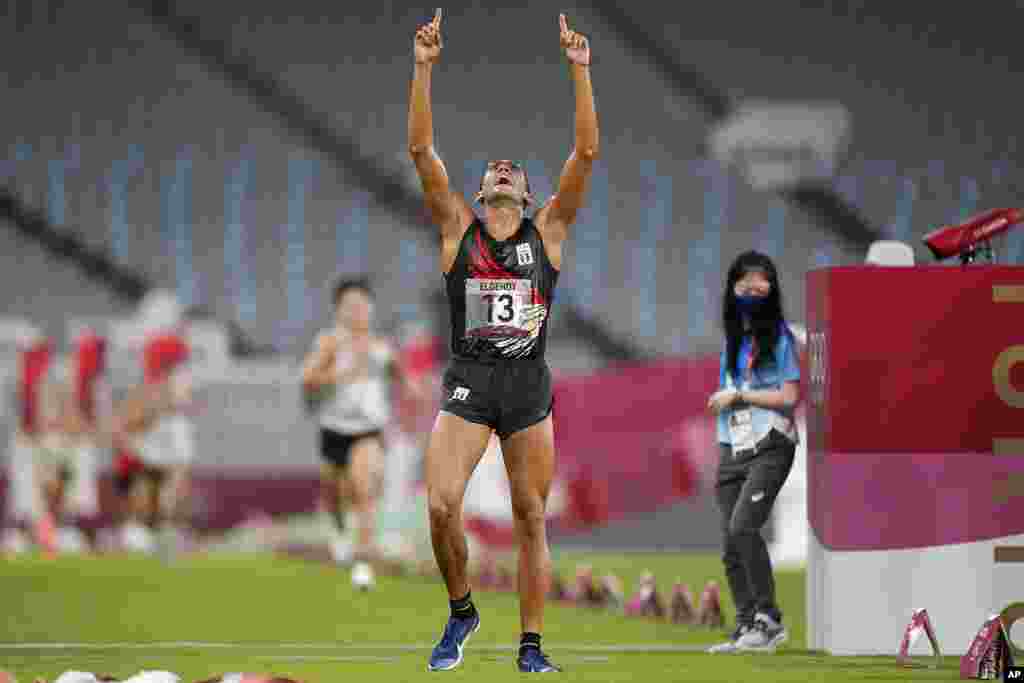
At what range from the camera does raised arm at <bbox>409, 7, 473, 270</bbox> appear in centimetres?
809

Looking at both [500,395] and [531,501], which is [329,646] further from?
[500,395]

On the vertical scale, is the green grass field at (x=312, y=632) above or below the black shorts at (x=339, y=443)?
below

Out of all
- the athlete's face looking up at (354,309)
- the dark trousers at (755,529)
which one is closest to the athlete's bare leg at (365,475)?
the athlete's face looking up at (354,309)

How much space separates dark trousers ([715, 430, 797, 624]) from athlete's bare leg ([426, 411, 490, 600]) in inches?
71.0

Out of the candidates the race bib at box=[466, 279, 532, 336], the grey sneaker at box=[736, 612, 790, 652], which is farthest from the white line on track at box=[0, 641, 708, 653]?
the race bib at box=[466, 279, 532, 336]

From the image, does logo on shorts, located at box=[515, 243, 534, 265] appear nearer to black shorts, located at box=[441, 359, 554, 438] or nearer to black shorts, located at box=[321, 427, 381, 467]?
black shorts, located at box=[441, 359, 554, 438]

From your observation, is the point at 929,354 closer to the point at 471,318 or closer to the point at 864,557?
the point at 864,557

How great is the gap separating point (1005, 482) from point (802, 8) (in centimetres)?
2025

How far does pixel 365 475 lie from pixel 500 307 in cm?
670

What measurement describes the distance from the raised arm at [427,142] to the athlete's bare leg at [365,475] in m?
6.50

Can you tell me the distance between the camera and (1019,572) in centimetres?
894

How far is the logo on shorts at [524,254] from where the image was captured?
8211mm

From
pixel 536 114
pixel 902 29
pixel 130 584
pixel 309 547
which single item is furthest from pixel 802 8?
pixel 130 584

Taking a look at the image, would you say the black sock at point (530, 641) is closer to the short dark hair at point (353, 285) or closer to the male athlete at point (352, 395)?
the male athlete at point (352, 395)
